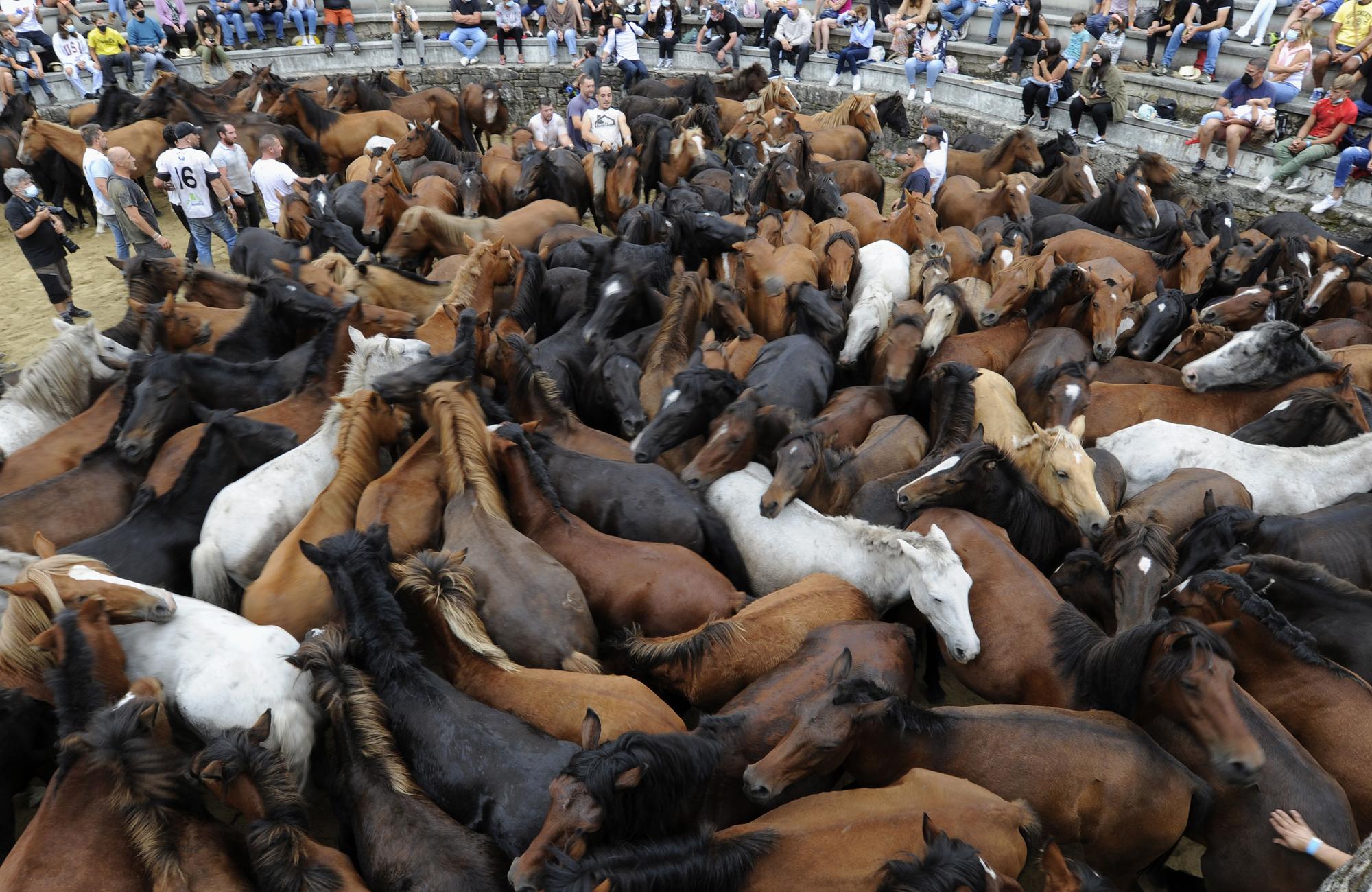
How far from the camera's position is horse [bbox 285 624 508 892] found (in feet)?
9.53

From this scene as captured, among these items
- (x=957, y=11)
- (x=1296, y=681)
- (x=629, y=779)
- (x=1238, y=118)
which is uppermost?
(x=957, y=11)

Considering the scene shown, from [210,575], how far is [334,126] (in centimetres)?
1005

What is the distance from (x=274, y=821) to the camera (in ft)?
9.61

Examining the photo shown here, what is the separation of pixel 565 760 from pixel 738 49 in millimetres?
16991

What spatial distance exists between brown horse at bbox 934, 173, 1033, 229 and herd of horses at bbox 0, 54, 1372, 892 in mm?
1345

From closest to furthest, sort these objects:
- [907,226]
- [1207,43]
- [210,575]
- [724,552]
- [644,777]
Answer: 1. [644,777]
2. [210,575]
3. [724,552]
4. [907,226]
5. [1207,43]

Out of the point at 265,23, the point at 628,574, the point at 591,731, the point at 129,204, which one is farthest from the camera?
the point at 265,23

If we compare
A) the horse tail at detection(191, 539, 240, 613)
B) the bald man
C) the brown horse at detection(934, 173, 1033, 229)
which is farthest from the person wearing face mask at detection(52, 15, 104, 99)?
the brown horse at detection(934, 173, 1033, 229)

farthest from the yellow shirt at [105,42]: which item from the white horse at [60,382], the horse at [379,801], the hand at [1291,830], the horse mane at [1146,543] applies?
the hand at [1291,830]

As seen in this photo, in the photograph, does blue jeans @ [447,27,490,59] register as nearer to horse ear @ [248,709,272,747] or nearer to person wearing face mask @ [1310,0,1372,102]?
person wearing face mask @ [1310,0,1372,102]

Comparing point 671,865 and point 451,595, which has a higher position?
point 451,595

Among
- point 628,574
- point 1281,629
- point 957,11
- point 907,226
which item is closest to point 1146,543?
point 1281,629

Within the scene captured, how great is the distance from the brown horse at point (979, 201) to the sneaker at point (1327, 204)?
3.40 m

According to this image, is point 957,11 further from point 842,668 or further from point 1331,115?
point 842,668
